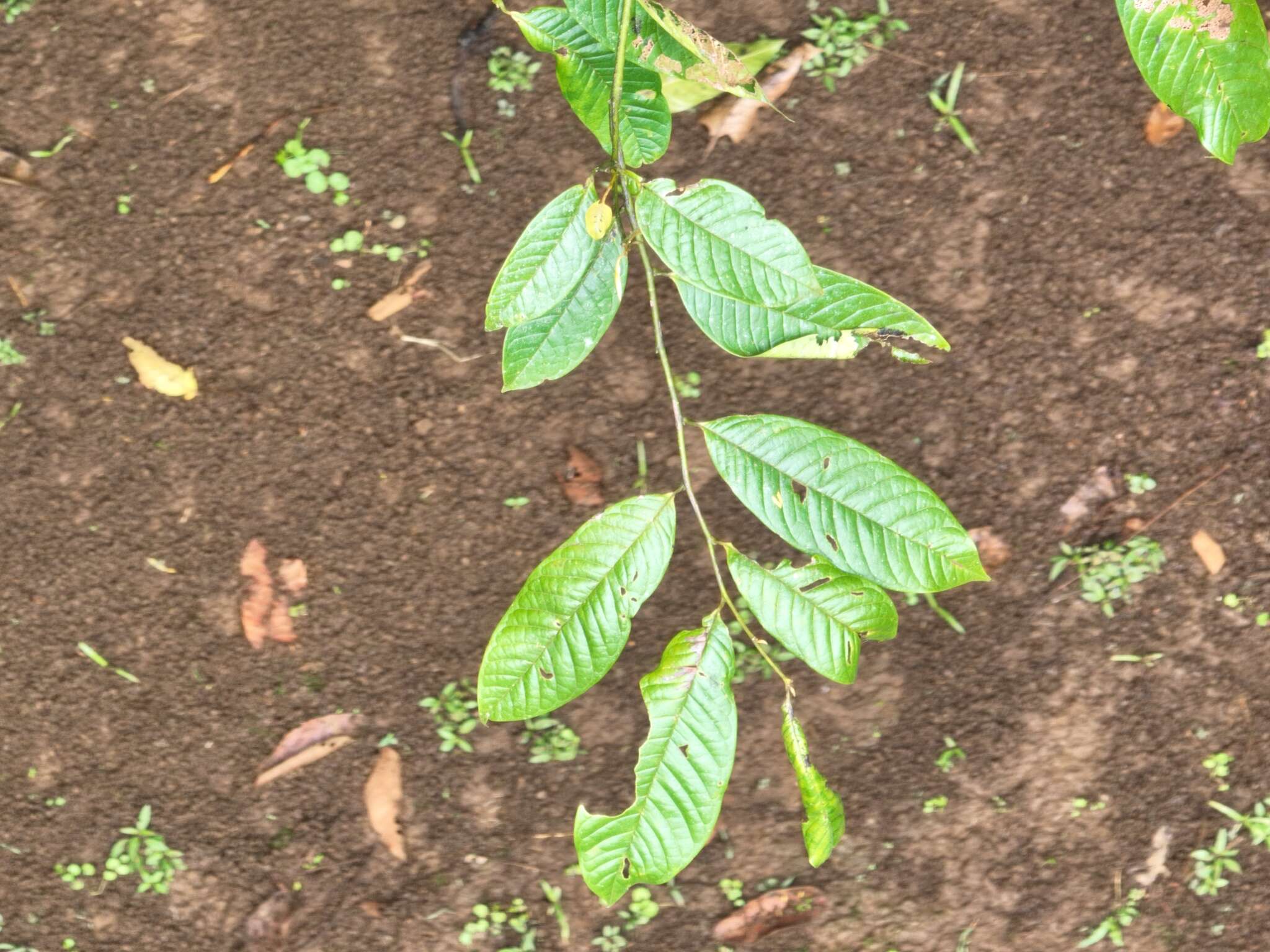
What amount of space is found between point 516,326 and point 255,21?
1015 millimetres

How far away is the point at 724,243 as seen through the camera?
3.99ft

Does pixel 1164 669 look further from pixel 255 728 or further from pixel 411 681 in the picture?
pixel 255 728

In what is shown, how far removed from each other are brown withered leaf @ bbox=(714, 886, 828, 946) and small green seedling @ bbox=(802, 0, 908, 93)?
1601mm

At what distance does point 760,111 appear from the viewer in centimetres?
188

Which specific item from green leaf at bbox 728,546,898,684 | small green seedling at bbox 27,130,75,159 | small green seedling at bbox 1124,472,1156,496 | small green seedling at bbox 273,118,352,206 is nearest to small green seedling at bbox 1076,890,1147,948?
small green seedling at bbox 1124,472,1156,496

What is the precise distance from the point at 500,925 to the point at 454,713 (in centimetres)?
44

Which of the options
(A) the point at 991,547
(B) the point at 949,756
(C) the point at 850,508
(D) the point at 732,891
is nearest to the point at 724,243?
(C) the point at 850,508

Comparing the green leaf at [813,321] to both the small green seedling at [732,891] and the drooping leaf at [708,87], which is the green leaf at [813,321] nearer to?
the drooping leaf at [708,87]

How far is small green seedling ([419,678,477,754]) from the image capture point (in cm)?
191

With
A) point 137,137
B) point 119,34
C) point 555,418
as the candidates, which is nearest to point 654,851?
point 555,418

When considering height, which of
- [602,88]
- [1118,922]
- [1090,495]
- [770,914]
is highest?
[602,88]

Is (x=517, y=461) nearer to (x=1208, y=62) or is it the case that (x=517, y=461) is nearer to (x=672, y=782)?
(x=672, y=782)

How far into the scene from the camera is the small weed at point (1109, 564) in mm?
1937

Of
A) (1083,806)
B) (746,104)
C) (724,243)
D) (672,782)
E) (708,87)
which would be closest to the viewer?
(724,243)
